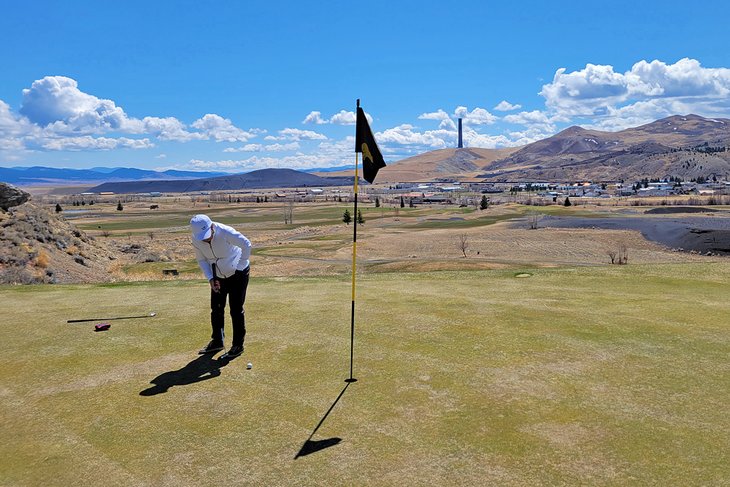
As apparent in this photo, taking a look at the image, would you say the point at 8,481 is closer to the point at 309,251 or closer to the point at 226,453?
the point at 226,453

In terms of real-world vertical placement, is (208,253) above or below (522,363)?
above

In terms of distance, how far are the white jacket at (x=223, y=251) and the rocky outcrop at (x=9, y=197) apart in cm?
3901

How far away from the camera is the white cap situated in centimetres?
1027

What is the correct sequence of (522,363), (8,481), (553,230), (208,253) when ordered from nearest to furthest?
(8,481) < (522,363) < (208,253) < (553,230)

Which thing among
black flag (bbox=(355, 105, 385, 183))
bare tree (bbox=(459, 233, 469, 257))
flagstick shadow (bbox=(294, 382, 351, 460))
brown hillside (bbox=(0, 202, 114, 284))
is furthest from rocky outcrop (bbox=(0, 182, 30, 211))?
bare tree (bbox=(459, 233, 469, 257))

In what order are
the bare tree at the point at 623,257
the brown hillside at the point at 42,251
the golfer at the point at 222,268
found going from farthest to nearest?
the bare tree at the point at 623,257 → the brown hillside at the point at 42,251 → the golfer at the point at 222,268

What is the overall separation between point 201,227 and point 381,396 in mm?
4614

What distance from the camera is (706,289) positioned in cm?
1695

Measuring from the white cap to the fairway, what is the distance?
231 centimetres

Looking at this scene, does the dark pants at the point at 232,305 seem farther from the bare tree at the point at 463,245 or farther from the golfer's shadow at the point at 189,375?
the bare tree at the point at 463,245

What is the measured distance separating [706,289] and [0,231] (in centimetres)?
4022

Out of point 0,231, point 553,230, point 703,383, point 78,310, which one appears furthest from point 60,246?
point 553,230

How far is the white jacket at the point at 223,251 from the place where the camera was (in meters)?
10.6

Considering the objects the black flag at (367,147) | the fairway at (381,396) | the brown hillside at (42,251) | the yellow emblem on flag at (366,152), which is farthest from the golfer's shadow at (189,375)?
the brown hillside at (42,251)
